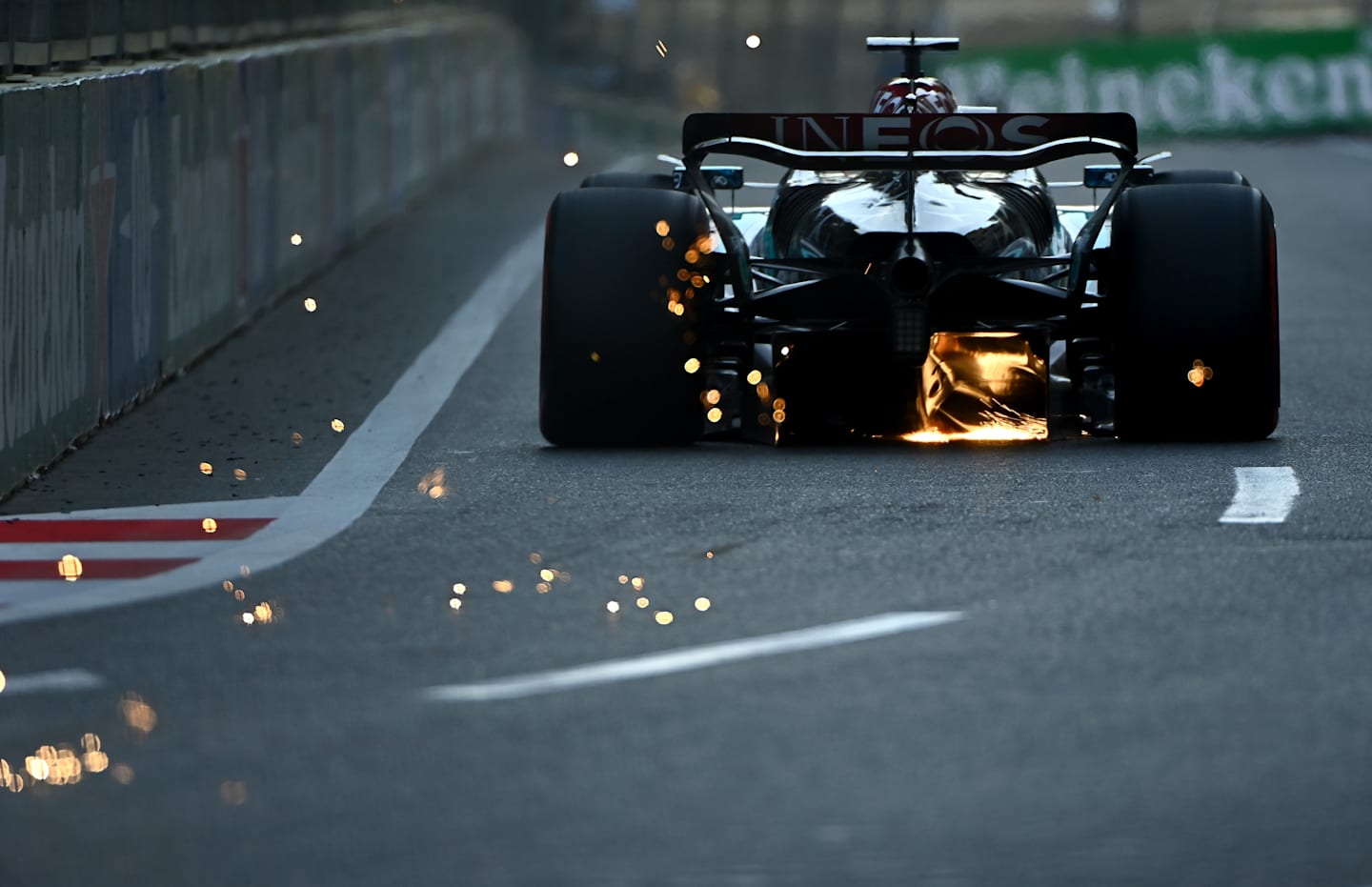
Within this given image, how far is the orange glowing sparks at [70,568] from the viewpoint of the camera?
314 inches

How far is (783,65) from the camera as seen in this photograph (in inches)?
2584

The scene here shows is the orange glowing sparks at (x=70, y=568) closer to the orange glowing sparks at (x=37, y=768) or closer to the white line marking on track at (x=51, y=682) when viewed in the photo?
the white line marking on track at (x=51, y=682)

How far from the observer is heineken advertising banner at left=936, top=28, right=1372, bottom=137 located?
42719 millimetres

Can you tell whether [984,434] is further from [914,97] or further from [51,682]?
[51,682]

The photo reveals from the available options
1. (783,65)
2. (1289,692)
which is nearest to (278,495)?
(1289,692)

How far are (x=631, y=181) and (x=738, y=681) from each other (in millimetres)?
5878

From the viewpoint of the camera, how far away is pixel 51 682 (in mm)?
6402

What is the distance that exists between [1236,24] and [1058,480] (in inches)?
1932

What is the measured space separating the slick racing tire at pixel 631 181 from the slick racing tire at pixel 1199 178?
2.09 metres

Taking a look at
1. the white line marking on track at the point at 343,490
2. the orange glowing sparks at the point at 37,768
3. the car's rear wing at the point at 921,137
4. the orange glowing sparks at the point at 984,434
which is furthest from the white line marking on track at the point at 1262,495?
the orange glowing sparks at the point at 37,768

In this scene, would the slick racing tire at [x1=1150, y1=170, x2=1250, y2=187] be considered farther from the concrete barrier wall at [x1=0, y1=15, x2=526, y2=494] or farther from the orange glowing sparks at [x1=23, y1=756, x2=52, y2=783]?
the orange glowing sparks at [x1=23, y1=756, x2=52, y2=783]

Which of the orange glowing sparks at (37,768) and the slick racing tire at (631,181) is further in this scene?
the slick racing tire at (631,181)

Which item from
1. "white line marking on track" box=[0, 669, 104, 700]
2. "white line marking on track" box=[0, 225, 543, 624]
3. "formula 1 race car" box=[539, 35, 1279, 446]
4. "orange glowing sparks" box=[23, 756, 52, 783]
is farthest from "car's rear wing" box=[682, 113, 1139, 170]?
"orange glowing sparks" box=[23, 756, 52, 783]

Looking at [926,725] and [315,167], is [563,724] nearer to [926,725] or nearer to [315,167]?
[926,725]
